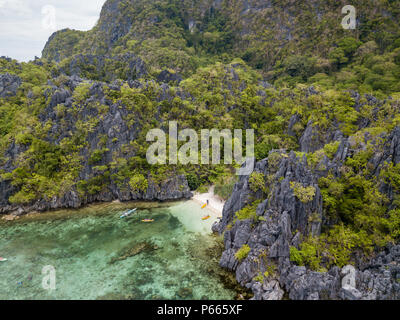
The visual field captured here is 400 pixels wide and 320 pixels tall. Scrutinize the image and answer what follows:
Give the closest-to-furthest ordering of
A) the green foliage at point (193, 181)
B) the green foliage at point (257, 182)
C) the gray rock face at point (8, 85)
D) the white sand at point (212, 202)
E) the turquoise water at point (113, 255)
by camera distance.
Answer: the turquoise water at point (113, 255), the green foliage at point (257, 182), the white sand at point (212, 202), the green foliage at point (193, 181), the gray rock face at point (8, 85)

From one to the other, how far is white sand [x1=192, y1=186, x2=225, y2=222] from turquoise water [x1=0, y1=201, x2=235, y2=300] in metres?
1.05

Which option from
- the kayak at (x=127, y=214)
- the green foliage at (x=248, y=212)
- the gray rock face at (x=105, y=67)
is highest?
the gray rock face at (x=105, y=67)

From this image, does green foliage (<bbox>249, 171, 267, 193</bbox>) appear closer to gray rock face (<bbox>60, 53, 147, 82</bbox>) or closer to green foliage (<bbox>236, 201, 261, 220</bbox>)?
green foliage (<bbox>236, 201, 261, 220</bbox>)

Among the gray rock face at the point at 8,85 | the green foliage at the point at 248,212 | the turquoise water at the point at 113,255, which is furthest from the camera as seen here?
the gray rock face at the point at 8,85

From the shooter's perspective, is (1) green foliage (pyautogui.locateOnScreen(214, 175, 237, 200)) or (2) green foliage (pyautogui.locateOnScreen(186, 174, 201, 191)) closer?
(1) green foliage (pyautogui.locateOnScreen(214, 175, 237, 200))

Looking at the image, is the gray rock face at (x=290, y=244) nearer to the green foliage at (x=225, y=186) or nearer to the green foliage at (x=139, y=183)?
the green foliage at (x=225, y=186)

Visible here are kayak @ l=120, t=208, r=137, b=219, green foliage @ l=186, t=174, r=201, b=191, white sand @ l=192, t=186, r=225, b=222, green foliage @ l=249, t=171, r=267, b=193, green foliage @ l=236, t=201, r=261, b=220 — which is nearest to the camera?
green foliage @ l=236, t=201, r=261, b=220

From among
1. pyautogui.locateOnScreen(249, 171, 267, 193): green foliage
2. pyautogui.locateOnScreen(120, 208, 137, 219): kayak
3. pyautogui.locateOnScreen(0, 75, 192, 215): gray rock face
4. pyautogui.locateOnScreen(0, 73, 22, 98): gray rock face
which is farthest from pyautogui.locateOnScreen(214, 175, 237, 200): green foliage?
pyautogui.locateOnScreen(0, 73, 22, 98): gray rock face

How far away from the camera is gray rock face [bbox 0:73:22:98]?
37.1m

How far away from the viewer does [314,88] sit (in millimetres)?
39656

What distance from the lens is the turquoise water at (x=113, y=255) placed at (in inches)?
655

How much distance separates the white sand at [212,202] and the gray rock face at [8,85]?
33409 mm

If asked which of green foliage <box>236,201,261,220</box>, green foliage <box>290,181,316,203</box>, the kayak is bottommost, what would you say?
the kayak

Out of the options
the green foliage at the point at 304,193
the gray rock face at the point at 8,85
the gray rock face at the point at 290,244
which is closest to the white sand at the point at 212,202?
the gray rock face at the point at 290,244
